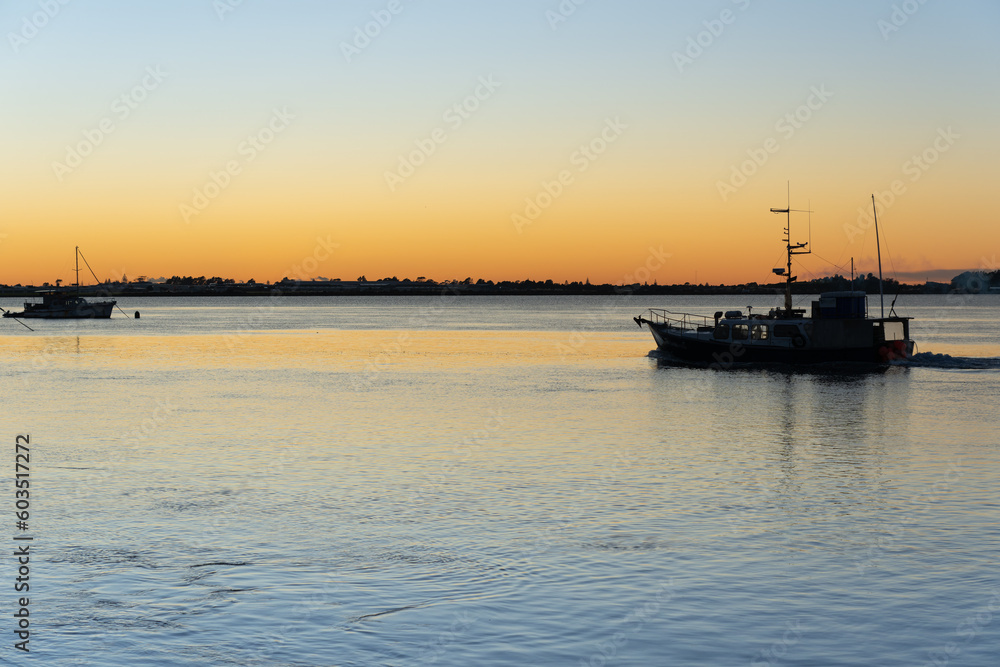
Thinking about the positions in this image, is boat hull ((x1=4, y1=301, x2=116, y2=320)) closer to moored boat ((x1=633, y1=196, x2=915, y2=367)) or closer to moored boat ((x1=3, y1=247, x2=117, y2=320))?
moored boat ((x1=3, y1=247, x2=117, y2=320))

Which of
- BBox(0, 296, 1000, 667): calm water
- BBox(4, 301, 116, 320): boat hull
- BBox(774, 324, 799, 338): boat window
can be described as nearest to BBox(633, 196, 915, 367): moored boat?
BBox(774, 324, 799, 338): boat window

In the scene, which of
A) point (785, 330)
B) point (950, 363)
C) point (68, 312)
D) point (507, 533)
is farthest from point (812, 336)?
point (68, 312)

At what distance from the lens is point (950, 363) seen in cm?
7175

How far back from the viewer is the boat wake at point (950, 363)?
6981cm

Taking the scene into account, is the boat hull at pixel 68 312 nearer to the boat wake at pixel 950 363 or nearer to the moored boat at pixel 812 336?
the moored boat at pixel 812 336

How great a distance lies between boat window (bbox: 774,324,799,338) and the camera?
67625mm

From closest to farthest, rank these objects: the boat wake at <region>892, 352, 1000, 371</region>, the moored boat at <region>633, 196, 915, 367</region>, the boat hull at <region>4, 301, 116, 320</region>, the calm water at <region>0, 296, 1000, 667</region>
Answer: the calm water at <region>0, 296, 1000, 667</region> < the moored boat at <region>633, 196, 915, 367</region> < the boat wake at <region>892, 352, 1000, 371</region> < the boat hull at <region>4, 301, 116, 320</region>

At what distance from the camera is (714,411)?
1711 inches

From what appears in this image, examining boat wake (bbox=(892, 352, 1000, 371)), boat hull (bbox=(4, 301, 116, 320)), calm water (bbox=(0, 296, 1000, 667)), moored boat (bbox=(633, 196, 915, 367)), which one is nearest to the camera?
calm water (bbox=(0, 296, 1000, 667))

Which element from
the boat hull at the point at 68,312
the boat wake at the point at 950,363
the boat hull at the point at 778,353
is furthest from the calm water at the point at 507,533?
the boat hull at the point at 68,312

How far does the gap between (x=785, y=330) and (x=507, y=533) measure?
5340 cm

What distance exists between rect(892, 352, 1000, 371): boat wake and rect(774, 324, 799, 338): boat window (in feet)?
26.3

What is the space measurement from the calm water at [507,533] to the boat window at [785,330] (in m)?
22.9

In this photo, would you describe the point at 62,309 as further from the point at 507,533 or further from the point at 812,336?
the point at 507,533
